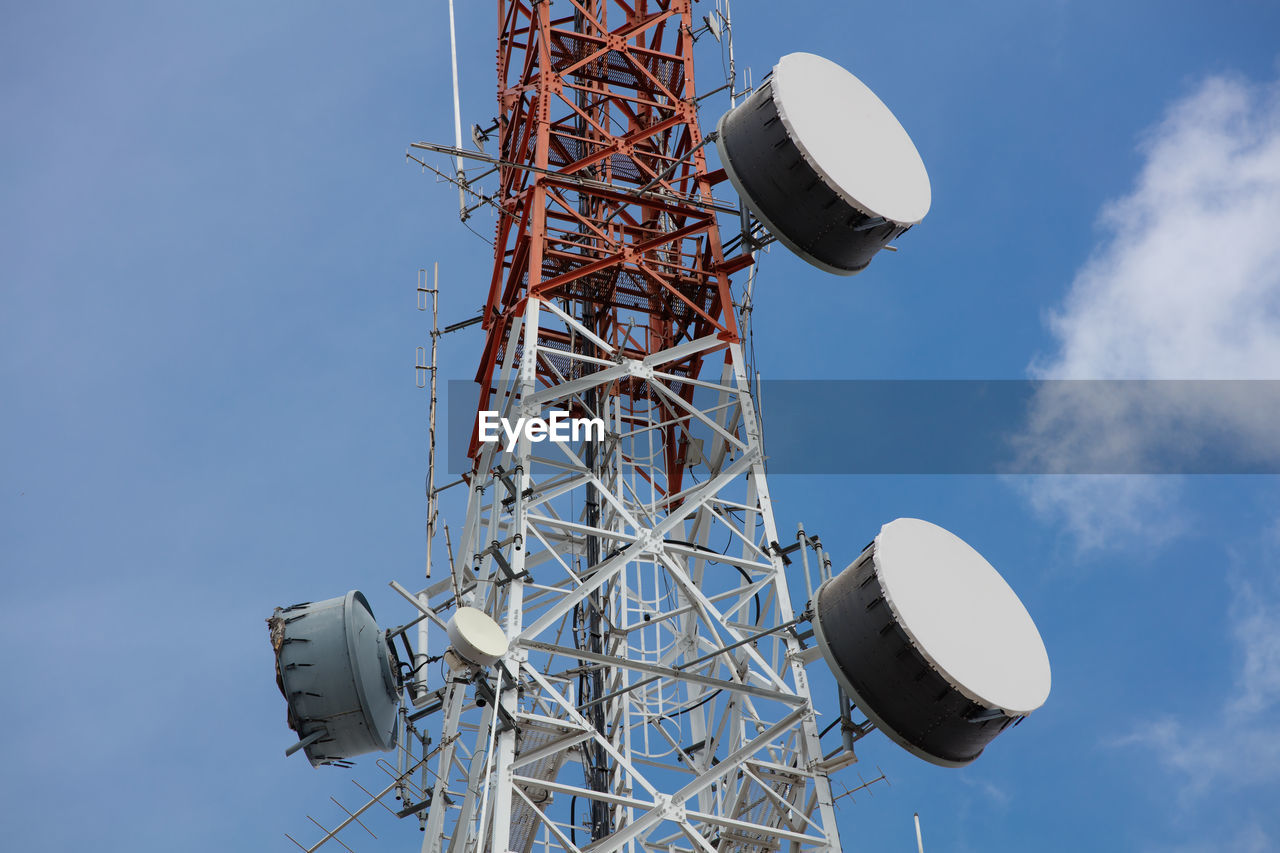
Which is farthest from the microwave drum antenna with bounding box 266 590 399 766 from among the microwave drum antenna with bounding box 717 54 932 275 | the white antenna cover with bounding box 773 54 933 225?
the white antenna cover with bounding box 773 54 933 225

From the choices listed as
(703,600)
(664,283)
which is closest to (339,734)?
(703,600)

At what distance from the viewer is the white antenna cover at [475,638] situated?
1833 centimetres

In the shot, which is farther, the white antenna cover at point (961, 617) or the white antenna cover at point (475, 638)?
the white antenna cover at point (961, 617)

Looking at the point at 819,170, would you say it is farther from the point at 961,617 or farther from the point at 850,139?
the point at 961,617

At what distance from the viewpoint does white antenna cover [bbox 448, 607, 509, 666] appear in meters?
18.3

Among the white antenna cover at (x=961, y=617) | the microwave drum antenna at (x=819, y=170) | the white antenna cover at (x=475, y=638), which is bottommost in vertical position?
the white antenna cover at (x=475, y=638)

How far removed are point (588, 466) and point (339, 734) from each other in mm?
6641

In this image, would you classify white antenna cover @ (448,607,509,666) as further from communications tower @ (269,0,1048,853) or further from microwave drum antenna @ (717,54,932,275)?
microwave drum antenna @ (717,54,932,275)

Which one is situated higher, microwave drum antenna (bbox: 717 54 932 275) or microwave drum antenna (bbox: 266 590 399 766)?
microwave drum antenna (bbox: 717 54 932 275)

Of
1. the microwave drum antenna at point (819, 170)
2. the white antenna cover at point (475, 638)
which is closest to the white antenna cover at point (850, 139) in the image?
the microwave drum antenna at point (819, 170)

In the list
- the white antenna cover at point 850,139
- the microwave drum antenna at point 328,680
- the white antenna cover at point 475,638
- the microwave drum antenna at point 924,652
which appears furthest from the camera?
the white antenna cover at point 850,139

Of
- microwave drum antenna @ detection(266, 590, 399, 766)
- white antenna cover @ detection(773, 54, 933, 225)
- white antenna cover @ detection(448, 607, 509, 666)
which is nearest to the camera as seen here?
white antenna cover @ detection(448, 607, 509, 666)

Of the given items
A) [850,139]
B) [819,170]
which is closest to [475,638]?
[819,170]

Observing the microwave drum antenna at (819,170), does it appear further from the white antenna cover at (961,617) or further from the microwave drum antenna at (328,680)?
the microwave drum antenna at (328,680)
